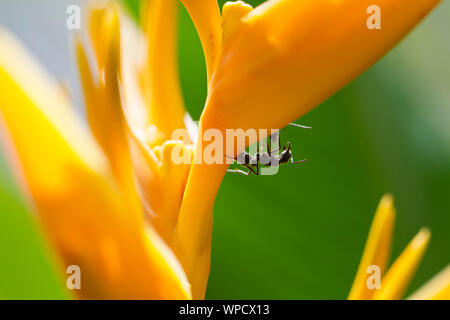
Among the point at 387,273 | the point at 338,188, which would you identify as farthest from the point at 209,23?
the point at 338,188

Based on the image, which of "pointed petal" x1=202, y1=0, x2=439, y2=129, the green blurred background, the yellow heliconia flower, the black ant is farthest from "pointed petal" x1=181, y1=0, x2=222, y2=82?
the green blurred background

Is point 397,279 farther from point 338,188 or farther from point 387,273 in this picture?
point 338,188

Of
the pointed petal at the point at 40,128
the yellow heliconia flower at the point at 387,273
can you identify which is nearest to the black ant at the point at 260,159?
the yellow heliconia flower at the point at 387,273

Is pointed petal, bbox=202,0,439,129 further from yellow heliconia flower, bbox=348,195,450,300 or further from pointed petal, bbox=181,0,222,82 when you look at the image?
yellow heliconia flower, bbox=348,195,450,300

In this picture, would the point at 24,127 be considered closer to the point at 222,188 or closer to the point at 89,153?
the point at 89,153

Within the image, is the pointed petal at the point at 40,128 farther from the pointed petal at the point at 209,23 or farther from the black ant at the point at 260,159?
the black ant at the point at 260,159
